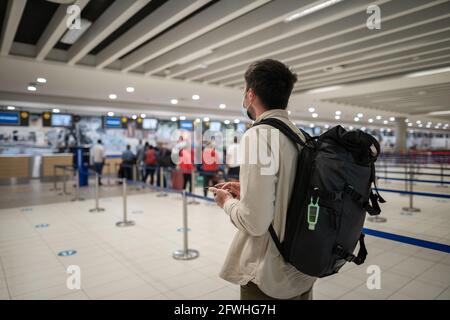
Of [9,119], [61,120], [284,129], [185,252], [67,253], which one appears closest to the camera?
[284,129]

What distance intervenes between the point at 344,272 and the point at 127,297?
2.53 metres

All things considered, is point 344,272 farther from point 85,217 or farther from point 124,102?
point 124,102

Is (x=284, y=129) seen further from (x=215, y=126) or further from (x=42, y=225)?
(x=215, y=126)

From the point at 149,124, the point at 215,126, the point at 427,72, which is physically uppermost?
the point at 427,72

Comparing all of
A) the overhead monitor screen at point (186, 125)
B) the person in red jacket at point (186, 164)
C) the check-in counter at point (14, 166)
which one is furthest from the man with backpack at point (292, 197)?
Result: the overhead monitor screen at point (186, 125)

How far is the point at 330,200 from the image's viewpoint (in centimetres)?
107

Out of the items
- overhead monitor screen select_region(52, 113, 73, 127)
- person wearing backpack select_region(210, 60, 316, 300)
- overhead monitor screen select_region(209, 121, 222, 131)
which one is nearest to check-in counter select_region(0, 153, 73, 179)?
overhead monitor screen select_region(52, 113, 73, 127)

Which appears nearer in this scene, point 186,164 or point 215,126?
point 186,164

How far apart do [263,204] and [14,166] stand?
51.3 ft

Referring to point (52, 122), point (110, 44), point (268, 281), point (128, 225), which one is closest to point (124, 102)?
point (52, 122)

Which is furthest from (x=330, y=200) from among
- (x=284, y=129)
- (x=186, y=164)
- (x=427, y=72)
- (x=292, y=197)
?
(x=427, y=72)

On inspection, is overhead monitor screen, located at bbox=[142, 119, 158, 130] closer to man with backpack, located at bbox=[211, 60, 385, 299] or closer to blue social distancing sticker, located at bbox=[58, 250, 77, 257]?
blue social distancing sticker, located at bbox=[58, 250, 77, 257]

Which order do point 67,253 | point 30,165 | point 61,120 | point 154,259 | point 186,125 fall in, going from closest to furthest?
1. point 154,259
2. point 67,253
3. point 30,165
4. point 61,120
5. point 186,125

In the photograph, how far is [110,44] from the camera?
20.7ft
